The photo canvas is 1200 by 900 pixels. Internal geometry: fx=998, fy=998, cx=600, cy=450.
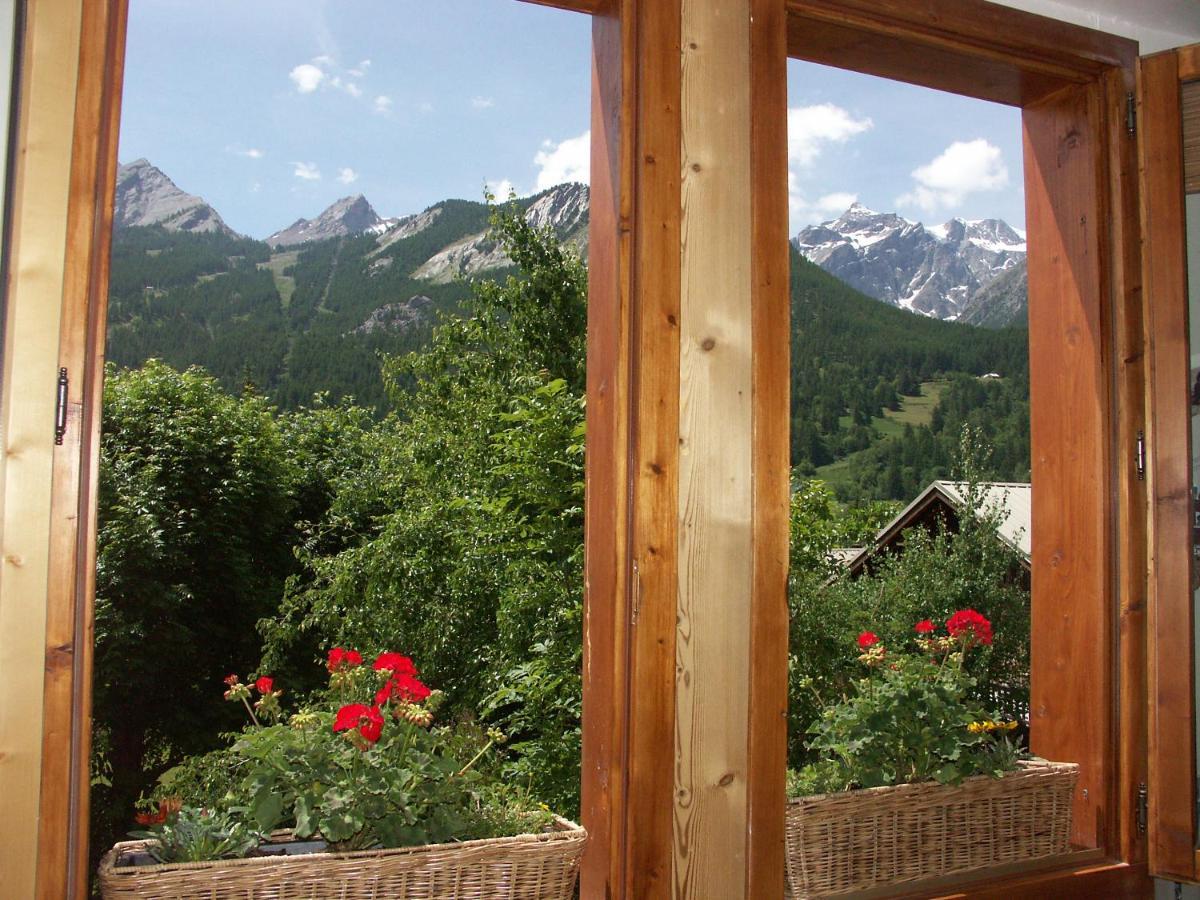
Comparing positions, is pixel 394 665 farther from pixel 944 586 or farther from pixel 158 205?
pixel 158 205

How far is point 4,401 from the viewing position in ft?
4.20

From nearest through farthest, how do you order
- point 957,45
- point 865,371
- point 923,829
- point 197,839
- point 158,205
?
1. point 197,839
2. point 923,829
3. point 957,45
4. point 865,371
5. point 158,205

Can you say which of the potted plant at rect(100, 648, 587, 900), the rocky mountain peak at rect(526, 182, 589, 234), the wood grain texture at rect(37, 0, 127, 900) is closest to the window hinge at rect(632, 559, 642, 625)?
the potted plant at rect(100, 648, 587, 900)

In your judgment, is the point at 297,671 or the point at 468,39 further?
the point at 468,39

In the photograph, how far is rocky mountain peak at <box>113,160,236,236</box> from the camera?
29.9 ft

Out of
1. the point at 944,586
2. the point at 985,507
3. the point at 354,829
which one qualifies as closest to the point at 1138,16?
the point at 354,829

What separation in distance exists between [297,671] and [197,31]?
26.3ft

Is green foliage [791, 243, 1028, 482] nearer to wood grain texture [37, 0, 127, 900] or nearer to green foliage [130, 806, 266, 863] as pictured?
green foliage [130, 806, 266, 863]

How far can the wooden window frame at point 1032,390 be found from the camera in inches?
51.9

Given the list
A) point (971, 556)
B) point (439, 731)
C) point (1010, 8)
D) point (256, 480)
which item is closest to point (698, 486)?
point (439, 731)

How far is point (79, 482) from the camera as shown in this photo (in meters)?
1.31

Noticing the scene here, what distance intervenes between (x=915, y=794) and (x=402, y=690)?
1063 mm

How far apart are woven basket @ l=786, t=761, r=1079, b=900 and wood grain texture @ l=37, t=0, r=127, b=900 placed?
1.22 meters

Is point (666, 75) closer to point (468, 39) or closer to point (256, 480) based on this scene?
point (256, 480)
